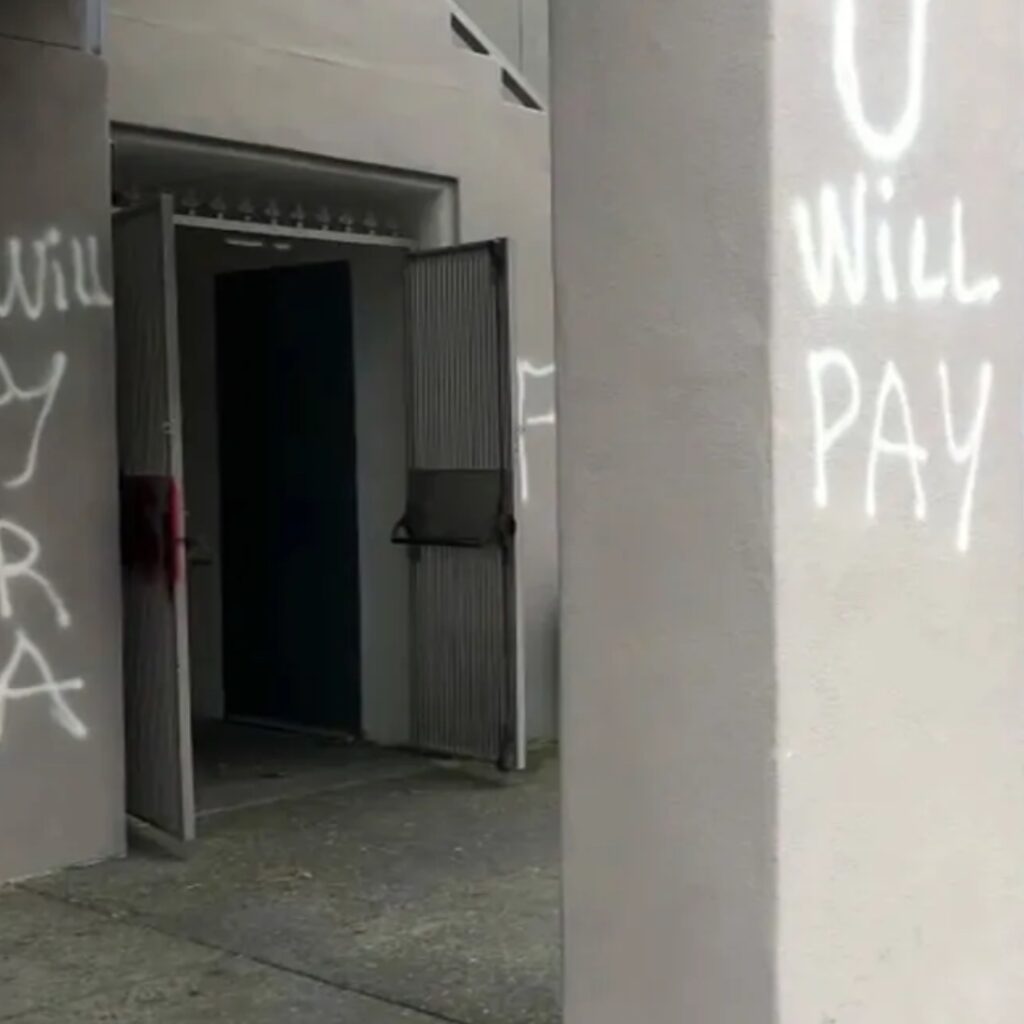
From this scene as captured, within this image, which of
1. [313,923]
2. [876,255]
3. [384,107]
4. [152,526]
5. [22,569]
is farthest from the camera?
[384,107]

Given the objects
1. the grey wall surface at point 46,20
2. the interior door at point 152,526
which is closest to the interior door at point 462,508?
the interior door at point 152,526

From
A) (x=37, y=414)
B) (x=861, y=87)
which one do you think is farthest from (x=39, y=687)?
(x=861, y=87)

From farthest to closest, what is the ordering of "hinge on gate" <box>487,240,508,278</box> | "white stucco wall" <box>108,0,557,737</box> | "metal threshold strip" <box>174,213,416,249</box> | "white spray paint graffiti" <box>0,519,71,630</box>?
"hinge on gate" <box>487,240,508,278</box> < "metal threshold strip" <box>174,213,416,249</box> < "white stucco wall" <box>108,0,557,737</box> < "white spray paint graffiti" <box>0,519,71,630</box>

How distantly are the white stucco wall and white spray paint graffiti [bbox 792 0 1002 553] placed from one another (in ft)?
13.4

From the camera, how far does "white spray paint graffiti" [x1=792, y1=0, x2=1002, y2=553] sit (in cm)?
289

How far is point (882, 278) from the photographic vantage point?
3062 mm

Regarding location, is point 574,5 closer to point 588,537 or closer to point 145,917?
point 588,537

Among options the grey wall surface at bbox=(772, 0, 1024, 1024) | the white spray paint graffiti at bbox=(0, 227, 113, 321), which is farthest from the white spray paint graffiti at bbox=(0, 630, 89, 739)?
the grey wall surface at bbox=(772, 0, 1024, 1024)

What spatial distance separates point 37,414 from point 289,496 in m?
2.92

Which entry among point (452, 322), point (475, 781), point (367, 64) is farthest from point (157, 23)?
point (475, 781)

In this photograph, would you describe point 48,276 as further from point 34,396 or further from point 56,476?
point 56,476

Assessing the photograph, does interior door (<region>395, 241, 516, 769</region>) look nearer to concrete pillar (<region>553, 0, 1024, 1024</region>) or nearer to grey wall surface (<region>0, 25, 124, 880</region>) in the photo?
grey wall surface (<region>0, 25, 124, 880</region>)

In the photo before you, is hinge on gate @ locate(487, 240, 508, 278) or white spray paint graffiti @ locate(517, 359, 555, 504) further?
white spray paint graffiti @ locate(517, 359, 555, 504)

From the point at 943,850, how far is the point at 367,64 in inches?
Answer: 205
